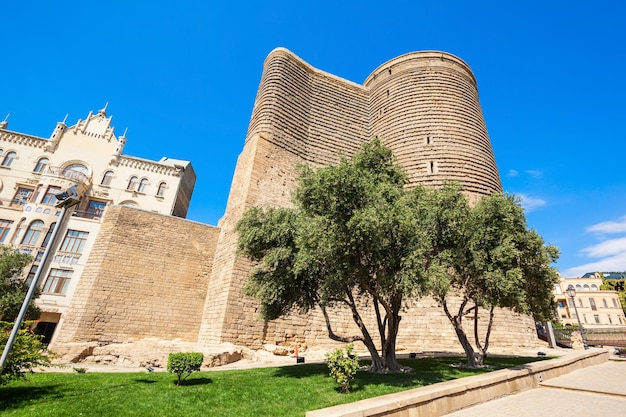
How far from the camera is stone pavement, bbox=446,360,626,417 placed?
6168mm

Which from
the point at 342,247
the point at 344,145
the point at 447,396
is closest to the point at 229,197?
the point at 344,145

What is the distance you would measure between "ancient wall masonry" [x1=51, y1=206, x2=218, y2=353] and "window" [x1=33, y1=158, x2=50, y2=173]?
36.4 feet

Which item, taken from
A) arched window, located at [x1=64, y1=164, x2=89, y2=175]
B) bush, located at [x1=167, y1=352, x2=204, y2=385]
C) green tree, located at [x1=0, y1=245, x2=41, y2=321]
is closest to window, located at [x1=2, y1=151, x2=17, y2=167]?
arched window, located at [x1=64, y1=164, x2=89, y2=175]

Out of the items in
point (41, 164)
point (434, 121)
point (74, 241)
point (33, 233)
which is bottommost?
point (74, 241)

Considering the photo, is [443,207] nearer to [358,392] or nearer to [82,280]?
[358,392]

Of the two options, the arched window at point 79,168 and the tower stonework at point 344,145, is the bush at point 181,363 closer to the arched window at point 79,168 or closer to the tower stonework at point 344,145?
the tower stonework at point 344,145

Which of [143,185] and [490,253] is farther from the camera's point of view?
[143,185]

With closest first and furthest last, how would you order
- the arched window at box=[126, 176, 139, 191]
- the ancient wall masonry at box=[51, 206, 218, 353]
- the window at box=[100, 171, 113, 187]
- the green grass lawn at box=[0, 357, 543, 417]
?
the green grass lawn at box=[0, 357, 543, 417] → the ancient wall masonry at box=[51, 206, 218, 353] → the window at box=[100, 171, 113, 187] → the arched window at box=[126, 176, 139, 191]

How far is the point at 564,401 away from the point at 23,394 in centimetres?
1237

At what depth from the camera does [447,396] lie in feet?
20.5

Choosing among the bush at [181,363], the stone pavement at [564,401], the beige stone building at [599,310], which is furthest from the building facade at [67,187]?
the beige stone building at [599,310]

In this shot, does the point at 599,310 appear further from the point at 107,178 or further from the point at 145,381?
the point at 107,178

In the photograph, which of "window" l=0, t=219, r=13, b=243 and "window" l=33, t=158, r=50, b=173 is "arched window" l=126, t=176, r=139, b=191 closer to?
"window" l=33, t=158, r=50, b=173

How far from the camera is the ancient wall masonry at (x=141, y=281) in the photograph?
1652 cm
